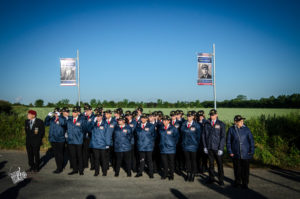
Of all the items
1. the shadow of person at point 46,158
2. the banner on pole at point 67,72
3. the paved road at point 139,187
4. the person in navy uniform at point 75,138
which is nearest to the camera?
the paved road at point 139,187

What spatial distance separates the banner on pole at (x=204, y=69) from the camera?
1276cm

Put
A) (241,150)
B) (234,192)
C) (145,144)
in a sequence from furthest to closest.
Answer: (145,144)
(241,150)
(234,192)

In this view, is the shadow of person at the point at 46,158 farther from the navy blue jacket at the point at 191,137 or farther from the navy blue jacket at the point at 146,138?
the navy blue jacket at the point at 191,137

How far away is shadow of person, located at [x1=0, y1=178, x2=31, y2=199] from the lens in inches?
216

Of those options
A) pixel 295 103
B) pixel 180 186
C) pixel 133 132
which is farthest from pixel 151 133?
pixel 295 103

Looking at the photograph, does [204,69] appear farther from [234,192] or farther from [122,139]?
[234,192]

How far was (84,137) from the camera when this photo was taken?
27.6 feet

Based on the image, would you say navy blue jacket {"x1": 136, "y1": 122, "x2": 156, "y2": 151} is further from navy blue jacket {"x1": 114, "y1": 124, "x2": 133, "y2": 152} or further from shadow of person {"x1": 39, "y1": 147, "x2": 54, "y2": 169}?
shadow of person {"x1": 39, "y1": 147, "x2": 54, "y2": 169}

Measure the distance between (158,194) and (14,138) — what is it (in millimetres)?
13374

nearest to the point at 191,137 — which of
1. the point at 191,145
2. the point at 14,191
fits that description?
the point at 191,145

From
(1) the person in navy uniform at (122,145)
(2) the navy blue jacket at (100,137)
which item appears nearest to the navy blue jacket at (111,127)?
(2) the navy blue jacket at (100,137)

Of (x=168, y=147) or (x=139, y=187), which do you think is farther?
(x=168, y=147)

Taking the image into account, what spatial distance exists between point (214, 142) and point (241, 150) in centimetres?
82

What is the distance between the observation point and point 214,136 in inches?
260
